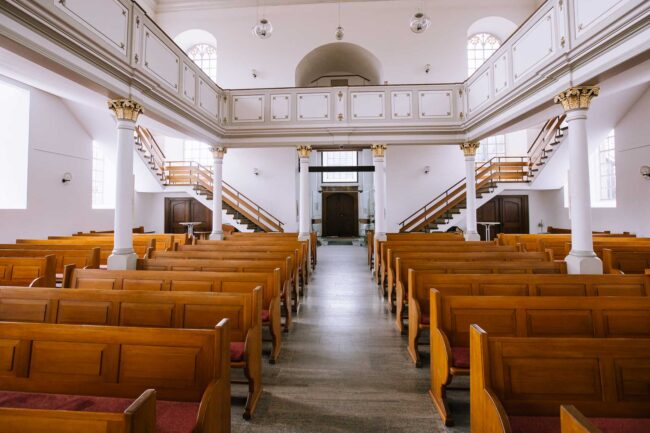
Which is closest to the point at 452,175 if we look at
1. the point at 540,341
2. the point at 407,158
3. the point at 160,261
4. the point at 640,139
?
the point at 407,158

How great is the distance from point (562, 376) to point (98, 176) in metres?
13.1

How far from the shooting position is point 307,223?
32.3 feet

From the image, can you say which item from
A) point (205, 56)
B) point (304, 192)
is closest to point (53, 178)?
point (304, 192)

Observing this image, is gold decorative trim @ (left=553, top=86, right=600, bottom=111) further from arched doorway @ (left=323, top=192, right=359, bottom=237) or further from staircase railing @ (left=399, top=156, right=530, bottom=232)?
arched doorway @ (left=323, top=192, right=359, bottom=237)

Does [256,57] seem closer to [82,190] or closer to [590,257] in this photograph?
[82,190]

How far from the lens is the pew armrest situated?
1.01 m

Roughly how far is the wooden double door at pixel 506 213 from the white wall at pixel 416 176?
195 cm

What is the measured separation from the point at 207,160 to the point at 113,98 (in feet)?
29.0

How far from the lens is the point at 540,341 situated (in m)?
1.79

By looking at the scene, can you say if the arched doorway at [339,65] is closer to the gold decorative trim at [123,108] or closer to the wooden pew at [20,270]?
the gold decorative trim at [123,108]

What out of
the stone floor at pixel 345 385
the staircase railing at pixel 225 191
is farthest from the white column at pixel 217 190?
the stone floor at pixel 345 385

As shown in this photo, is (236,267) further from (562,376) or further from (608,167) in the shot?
(608,167)

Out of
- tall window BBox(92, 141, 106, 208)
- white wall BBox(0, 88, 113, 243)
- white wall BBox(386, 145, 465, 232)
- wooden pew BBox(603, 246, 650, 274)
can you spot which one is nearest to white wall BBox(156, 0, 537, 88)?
white wall BBox(386, 145, 465, 232)

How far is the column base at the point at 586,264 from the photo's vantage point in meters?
4.77
